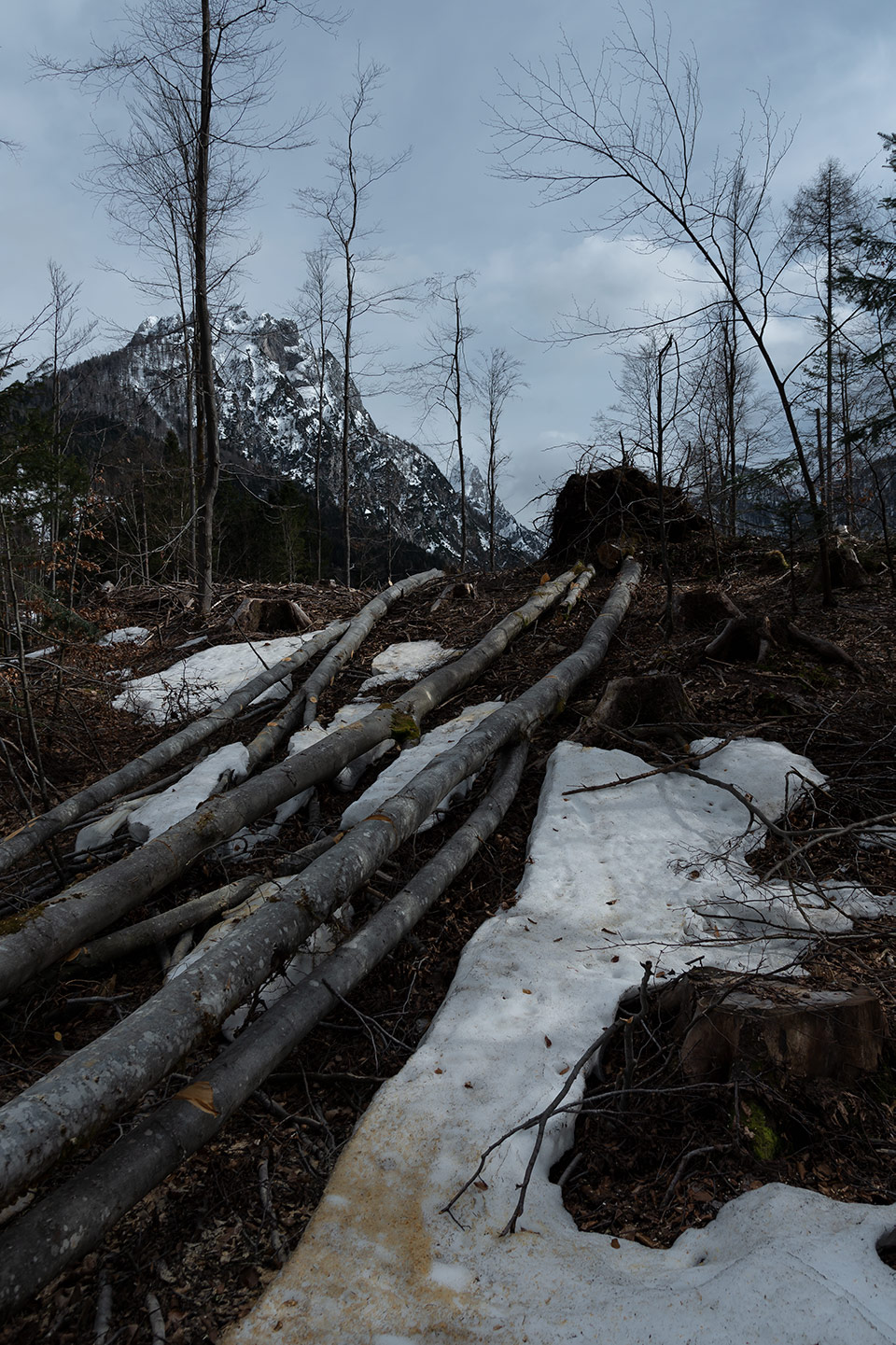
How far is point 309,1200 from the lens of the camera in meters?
2.30

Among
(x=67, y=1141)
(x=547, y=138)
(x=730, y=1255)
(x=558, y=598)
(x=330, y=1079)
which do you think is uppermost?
(x=547, y=138)

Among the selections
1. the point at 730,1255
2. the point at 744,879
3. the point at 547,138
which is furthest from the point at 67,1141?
the point at 547,138

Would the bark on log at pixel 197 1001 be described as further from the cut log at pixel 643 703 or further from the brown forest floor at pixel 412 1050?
the cut log at pixel 643 703

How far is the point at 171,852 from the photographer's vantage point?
148 inches

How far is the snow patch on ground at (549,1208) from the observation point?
1.67m

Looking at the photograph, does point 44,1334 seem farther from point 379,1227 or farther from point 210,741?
point 210,741

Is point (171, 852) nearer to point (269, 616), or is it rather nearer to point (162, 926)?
point (162, 926)

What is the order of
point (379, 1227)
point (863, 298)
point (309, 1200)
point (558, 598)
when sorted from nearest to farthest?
point (379, 1227) < point (309, 1200) < point (863, 298) < point (558, 598)

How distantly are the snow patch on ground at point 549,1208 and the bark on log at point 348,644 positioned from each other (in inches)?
139

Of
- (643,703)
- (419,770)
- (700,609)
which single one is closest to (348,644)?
(419,770)

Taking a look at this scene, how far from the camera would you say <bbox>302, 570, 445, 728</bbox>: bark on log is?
22.3 feet

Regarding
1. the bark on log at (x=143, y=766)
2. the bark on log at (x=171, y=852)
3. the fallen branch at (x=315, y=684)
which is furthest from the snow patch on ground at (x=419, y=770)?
the bark on log at (x=143, y=766)

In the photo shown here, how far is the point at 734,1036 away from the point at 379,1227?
1361 mm

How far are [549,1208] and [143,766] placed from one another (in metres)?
4.71
